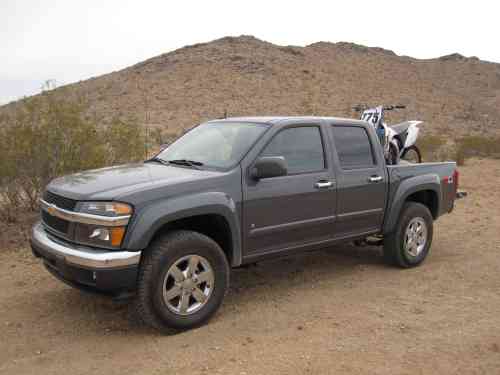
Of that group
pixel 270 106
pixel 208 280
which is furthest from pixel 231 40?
pixel 208 280

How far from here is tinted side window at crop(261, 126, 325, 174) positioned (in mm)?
5055

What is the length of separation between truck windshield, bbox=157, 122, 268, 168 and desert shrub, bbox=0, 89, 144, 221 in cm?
297

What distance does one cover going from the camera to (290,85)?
46812 mm

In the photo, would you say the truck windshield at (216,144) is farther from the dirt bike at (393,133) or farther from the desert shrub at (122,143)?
the dirt bike at (393,133)

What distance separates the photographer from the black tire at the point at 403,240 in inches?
242

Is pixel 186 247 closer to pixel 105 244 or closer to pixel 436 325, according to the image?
pixel 105 244

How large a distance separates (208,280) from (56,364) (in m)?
1.30

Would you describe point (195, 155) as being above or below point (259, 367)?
above

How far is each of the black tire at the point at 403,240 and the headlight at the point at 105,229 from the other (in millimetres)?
3356

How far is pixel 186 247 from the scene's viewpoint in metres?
4.27

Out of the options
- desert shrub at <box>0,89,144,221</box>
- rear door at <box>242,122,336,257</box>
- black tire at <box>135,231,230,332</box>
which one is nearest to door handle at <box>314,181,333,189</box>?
rear door at <box>242,122,336,257</box>

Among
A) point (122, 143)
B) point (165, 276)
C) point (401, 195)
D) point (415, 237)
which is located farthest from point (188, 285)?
point (122, 143)

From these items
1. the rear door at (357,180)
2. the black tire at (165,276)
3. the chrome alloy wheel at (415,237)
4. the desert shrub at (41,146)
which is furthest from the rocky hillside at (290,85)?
the black tire at (165,276)

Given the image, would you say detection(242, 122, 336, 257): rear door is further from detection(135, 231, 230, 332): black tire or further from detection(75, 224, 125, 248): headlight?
detection(75, 224, 125, 248): headlight
